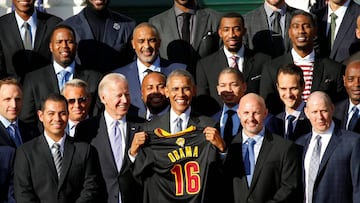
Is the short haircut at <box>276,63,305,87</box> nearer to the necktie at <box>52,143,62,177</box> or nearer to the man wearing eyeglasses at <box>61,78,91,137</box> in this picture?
the man wearing eyeglasses at <box>61,78,91,137</box>

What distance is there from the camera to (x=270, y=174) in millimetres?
13570

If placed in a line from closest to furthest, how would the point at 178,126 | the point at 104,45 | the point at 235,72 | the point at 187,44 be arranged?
the point at 178,126, the point at 235,72, the point at 104,45, the point at 187,44

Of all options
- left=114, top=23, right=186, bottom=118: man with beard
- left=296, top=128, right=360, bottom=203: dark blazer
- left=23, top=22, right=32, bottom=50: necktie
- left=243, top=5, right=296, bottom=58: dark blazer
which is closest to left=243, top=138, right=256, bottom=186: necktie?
left=296, top=128, right=360, bottom=203: dark blazer

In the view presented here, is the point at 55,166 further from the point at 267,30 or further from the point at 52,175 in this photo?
the point at 267,30

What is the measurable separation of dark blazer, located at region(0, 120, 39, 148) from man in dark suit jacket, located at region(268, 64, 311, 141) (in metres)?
2.48

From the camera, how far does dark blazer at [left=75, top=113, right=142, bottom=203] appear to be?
13.7 metres

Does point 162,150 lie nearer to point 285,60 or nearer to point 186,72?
point 186,72

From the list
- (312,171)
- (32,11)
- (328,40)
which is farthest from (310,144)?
(32,11)

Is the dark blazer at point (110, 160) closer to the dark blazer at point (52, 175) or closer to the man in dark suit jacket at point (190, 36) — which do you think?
the dark blazer at point (52, 175)

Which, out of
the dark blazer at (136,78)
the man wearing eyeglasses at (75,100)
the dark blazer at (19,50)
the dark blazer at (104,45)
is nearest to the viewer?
the man wearing eyeglasses at (75,100)

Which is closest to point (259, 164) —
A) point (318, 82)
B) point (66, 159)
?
point (318, 82)

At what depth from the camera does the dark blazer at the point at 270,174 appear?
13523 millimetres

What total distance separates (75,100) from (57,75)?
2.33 feet

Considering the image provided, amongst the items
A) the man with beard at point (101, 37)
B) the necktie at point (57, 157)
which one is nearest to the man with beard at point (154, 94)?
the man with beard at point (101, 37)
